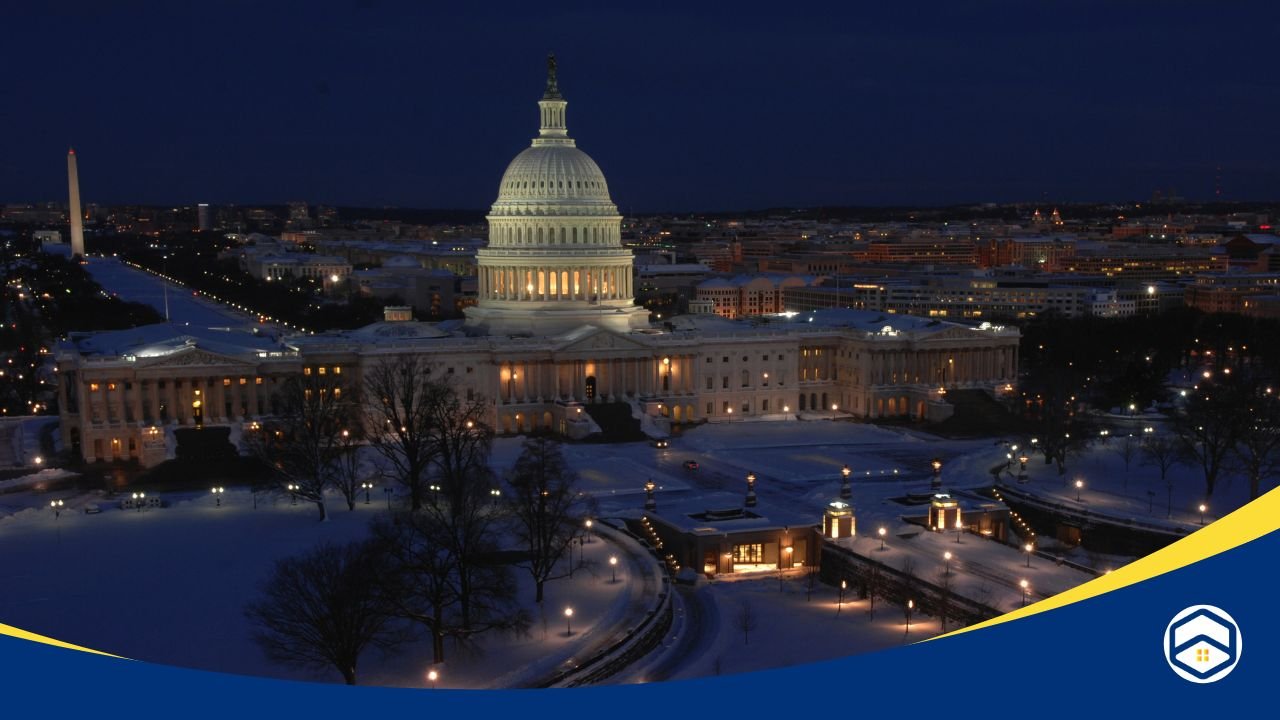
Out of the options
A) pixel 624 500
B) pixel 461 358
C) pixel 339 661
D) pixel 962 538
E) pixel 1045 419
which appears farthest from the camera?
pixel 461 358

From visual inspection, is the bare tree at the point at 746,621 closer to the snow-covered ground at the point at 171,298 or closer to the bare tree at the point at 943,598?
the bare tree at the point at 943,598

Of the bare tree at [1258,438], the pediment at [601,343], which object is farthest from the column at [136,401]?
the bare tree at [1258,438]

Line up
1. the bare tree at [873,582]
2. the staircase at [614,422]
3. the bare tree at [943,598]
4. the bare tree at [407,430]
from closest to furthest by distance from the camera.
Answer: the bare tree at [943,598] < the bare tree at [873,582] < the bare tree at [407,430] < the staircase at [614,422]

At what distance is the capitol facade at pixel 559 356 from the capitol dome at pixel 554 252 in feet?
0.36

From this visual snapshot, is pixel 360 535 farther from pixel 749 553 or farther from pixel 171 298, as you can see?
pixel 171 298

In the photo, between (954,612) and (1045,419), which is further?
(1045,419)

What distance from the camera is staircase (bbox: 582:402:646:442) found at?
67625 millimetres

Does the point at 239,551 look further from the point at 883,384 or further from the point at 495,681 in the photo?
the point at 883,384

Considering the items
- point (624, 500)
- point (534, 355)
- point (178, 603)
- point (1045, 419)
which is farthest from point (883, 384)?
point (178, 603)

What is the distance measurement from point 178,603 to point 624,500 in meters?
22.0

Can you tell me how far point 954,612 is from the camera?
3569cm

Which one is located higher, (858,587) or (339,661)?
(339,661)

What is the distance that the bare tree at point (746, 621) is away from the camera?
1359 inches

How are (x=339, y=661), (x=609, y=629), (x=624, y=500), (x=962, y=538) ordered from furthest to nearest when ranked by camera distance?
(x=624, y=500)
(x=962, y=538)
(x=609, y=629)
(x=339, y=661)
